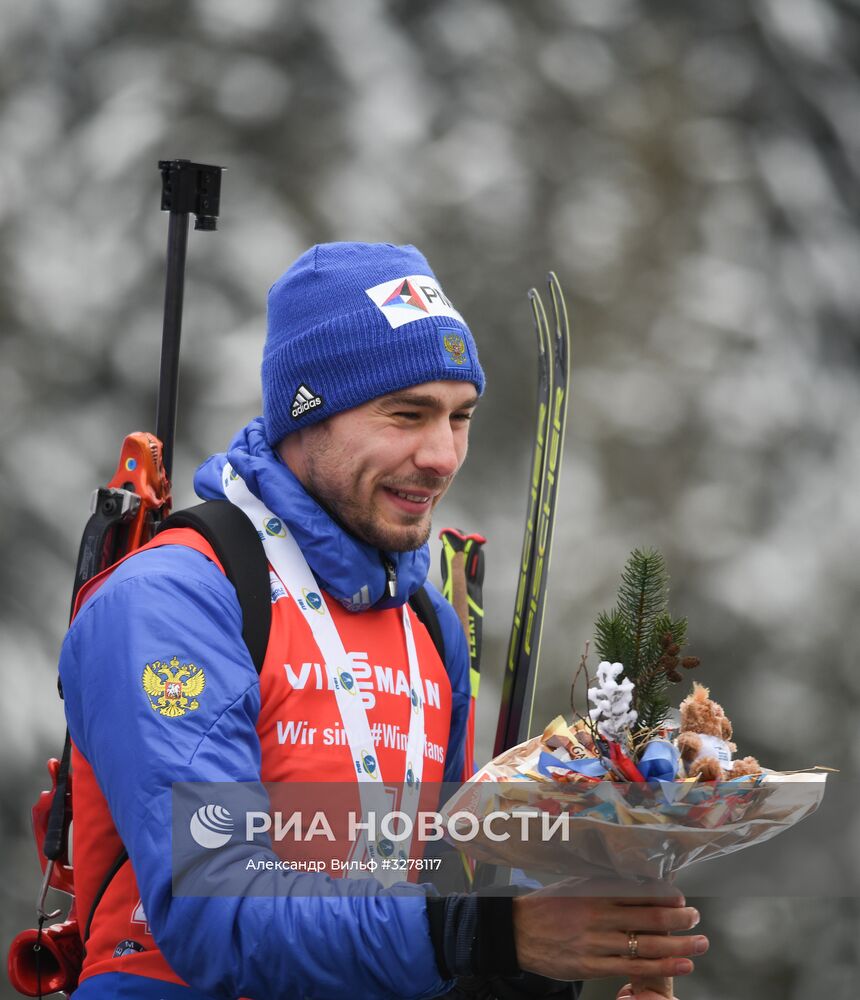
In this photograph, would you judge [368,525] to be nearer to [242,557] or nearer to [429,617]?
[242,557]

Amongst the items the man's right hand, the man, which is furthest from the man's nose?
the man's right hand

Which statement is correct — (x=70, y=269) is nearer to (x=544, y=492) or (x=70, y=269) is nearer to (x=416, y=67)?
(x=416, y=67)

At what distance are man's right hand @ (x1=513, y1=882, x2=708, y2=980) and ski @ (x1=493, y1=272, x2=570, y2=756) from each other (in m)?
0.78

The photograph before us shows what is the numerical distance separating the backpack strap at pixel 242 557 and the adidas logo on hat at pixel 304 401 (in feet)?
0.48

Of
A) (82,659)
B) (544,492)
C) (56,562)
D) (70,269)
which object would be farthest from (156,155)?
(82,659)

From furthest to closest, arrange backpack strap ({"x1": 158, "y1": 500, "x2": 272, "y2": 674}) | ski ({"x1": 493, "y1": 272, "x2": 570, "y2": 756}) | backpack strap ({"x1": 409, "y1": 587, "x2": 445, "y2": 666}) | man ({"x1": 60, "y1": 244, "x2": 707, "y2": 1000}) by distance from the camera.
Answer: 1. ski ({"x1": 493, "y1": 272, "x2": 570, "y2": 756})
2. backpack strap ({"x1": 409, "y1": 587, "x2": 445, "y2": 666})
3. backpack strap ({"x1": 158, "y1": 500, "x2": 272, "y2": 674})
4. man ({"x1": 60, "y1": 244, "x2": 707, "y2": 1000})

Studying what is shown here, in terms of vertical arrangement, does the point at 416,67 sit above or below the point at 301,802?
above

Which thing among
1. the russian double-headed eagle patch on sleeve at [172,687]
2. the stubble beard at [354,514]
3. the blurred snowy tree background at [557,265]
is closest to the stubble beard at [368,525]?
the stubble beard at [354,514]

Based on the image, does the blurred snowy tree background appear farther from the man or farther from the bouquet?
the bouquet

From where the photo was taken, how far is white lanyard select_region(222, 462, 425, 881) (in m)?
1.67

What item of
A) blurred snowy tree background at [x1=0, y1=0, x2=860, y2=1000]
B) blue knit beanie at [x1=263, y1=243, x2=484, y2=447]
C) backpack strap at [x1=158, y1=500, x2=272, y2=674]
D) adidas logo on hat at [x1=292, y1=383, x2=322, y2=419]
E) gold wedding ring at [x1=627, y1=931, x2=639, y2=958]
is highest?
blurred snowy tree background at [x1=0, y1=0, x2=860, y2=1000]

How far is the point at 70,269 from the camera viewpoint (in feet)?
11.3

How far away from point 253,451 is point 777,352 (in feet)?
7.64

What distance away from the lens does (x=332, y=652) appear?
66.5 inches
